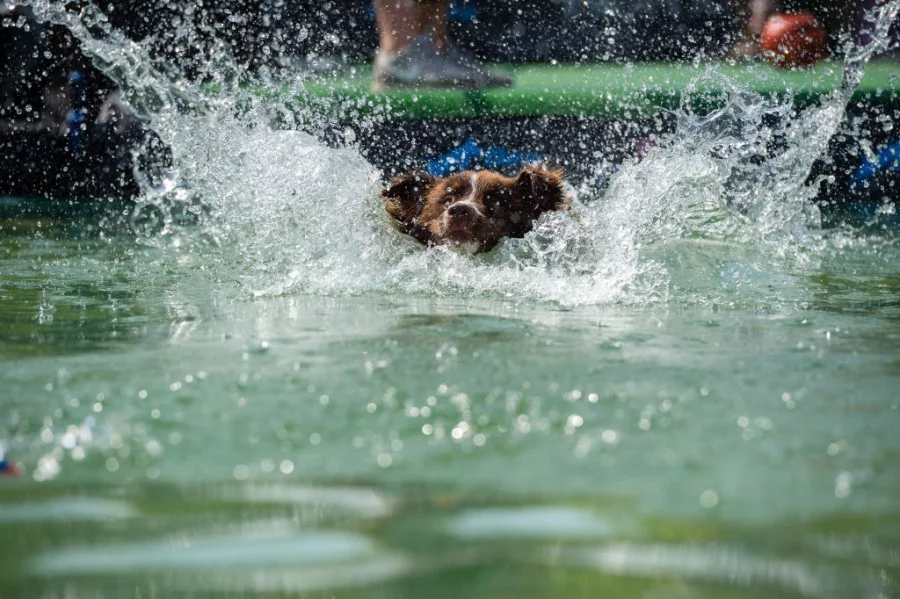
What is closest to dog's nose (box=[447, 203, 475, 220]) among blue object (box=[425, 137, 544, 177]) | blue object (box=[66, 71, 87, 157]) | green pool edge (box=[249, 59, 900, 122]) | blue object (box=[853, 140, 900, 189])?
blue object (box=[425, 137, 544, 177])

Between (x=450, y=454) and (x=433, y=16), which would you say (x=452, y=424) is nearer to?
(x=450, y=454)

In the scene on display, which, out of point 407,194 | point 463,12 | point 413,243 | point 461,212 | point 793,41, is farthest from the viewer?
point 463,12

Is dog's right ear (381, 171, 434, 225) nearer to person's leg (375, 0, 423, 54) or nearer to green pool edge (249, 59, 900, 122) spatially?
green pool edge (249, 59, 900, 122)

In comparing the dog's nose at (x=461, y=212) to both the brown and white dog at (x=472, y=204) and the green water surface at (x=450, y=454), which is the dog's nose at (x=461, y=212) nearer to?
the brown and white dog at (x=472, y=204)

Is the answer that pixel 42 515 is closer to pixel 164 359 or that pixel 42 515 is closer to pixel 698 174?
pixel 164 359

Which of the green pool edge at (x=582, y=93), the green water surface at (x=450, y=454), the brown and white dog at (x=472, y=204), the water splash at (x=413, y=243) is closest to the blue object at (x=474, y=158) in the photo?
the green pool edge at (x=582, y=93)

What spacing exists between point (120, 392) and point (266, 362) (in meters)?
0.48

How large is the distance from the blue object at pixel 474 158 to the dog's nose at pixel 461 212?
384 cm

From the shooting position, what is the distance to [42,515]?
2.21 meters

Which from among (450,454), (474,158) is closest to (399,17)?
(474,158)

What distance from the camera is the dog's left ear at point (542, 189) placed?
6.02 m

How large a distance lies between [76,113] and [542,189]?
5.61 m

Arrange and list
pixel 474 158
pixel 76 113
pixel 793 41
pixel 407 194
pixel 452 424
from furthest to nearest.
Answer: pixel 793 41, pixel 76 113, pixel 474 158, pixel 407 194, pixel 452 424

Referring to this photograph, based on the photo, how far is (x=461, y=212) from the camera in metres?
5.72
